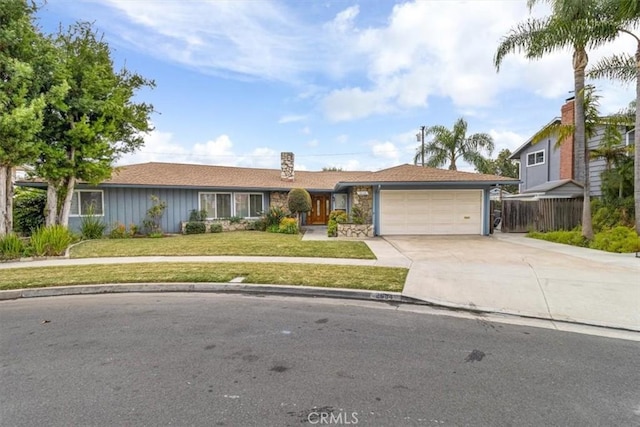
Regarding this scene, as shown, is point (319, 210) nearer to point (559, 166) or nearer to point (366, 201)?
point (366, 201)

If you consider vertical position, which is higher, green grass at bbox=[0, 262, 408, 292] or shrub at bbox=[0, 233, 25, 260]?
shrub at bbox=[0, 233, 25, 260]

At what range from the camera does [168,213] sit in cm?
1719

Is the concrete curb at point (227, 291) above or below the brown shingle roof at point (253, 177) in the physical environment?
below

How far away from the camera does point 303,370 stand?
11.1 ft

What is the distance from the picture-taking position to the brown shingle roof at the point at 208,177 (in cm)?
1688

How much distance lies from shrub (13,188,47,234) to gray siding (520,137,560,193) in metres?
24.8

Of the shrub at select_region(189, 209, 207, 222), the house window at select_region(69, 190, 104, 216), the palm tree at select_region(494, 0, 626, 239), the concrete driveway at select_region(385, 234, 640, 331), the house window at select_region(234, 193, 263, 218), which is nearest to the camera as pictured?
the concrete driveway at select_region(385, 234, 640, 331)

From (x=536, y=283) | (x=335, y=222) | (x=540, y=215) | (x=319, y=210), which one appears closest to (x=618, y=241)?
(x=540, y=215)

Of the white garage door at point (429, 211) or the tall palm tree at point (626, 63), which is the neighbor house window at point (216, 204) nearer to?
the white garage door at point (429, 211)

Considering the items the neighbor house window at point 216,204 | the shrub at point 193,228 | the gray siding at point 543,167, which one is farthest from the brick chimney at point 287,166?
the gray siding at point 543,167

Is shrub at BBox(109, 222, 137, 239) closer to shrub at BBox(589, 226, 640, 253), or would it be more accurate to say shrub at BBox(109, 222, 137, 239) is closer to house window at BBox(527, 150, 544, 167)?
shrub at BBox(589, 226, 640, 253)

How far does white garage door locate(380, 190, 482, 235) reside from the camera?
16016 mm

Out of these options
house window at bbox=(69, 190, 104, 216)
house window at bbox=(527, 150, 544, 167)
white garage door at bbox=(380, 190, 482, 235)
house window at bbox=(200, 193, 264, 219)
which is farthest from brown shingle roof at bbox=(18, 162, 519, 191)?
house window at bbox=(527, 150, 544, 167)

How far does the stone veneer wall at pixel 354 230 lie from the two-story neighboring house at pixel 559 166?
7874 mm
